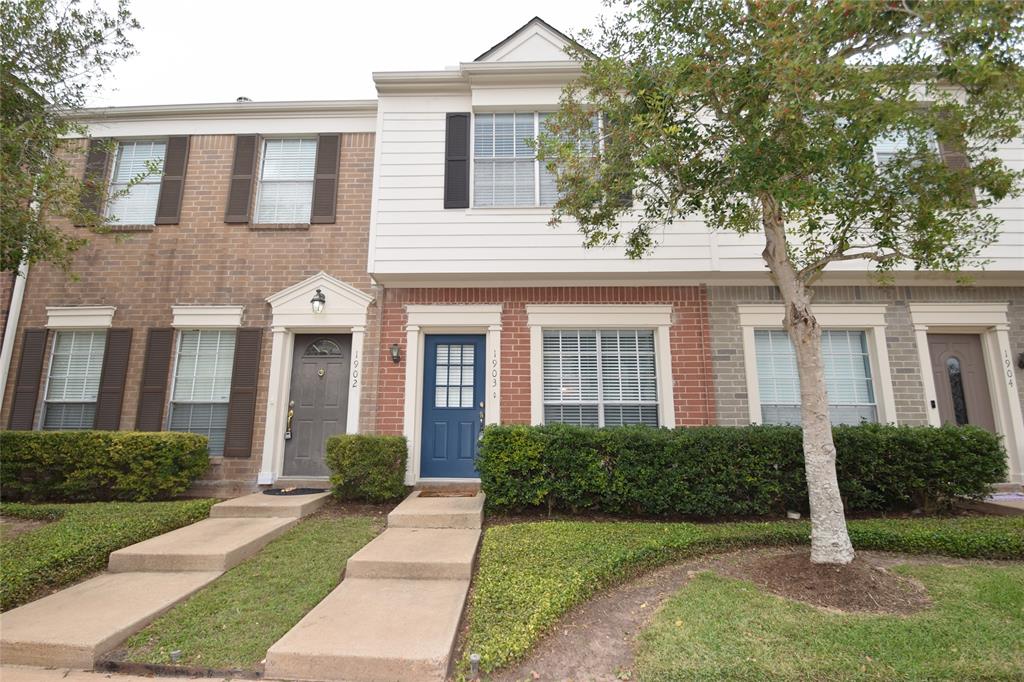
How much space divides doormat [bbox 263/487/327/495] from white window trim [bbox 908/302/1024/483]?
27.6ft

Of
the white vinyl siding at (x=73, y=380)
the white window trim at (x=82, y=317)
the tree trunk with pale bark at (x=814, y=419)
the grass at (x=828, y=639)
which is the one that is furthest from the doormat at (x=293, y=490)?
the tree trunk with pale bark at (x=814, y=419)

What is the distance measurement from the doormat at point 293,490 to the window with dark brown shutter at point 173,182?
439 centimetres

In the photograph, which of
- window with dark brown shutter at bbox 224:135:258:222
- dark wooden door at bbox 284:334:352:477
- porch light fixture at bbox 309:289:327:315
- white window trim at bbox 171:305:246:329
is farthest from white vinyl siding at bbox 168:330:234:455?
window with dark brown shutter at bbox 224:135:258:222

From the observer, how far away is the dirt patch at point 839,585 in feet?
10.5

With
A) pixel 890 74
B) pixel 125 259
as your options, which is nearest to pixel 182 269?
pixel 125 259

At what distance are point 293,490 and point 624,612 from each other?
4.89 meters

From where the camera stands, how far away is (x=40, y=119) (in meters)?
4.82

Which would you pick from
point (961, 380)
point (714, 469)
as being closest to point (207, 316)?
point (714, 469)

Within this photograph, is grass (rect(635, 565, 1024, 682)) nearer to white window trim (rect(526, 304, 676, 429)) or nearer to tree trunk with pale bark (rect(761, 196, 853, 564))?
tree trunk with pale bark (rect(761, 196, 853, 564))

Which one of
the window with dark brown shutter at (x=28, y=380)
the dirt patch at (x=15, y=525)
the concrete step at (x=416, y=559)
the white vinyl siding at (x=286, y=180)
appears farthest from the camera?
the white vinyl siding at (x=286, y=180)

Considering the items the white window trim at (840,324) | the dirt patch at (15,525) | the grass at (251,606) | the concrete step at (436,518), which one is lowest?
the grass at (251,606)

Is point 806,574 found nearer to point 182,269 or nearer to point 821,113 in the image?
point 821,113

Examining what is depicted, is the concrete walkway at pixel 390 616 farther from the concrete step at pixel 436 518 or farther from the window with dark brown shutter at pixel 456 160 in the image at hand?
the window with dark brown shutter at pixel 456 160

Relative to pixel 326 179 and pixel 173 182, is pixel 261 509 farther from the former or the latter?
pixel 173 182
